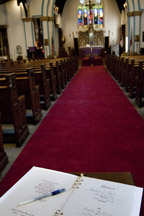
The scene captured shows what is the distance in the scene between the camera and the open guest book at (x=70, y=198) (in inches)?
32.0

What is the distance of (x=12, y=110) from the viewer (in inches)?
114

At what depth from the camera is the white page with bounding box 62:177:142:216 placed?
0.80 m

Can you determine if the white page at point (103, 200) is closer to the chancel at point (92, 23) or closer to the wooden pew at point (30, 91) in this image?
the wooden pew at point (30, 91)

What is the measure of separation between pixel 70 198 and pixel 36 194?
0.15m

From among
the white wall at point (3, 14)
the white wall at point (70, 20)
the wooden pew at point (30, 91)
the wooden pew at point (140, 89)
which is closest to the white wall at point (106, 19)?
the white wall at point (70, 20)

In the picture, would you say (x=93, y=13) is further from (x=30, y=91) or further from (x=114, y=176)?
(x=114, y=176)

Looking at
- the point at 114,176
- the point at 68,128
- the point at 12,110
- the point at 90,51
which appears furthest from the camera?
the point at 90,51

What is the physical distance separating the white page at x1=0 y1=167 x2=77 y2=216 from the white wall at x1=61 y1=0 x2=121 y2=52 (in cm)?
2216

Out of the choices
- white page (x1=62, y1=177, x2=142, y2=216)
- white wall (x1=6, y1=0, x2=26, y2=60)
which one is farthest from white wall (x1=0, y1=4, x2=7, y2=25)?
white page (x1=62, y1=177, x2=142, y2=216)

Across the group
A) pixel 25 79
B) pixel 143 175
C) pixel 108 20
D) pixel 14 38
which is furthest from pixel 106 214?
pixel 108 20

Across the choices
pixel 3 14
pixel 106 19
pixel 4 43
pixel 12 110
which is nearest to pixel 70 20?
pixel 106 19

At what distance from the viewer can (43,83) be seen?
4645 mm

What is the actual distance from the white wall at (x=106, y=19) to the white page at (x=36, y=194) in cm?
2216

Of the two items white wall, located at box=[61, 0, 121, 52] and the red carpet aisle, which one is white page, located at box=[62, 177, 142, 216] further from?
white wall, located at box=[61, 0, 121, 52]
